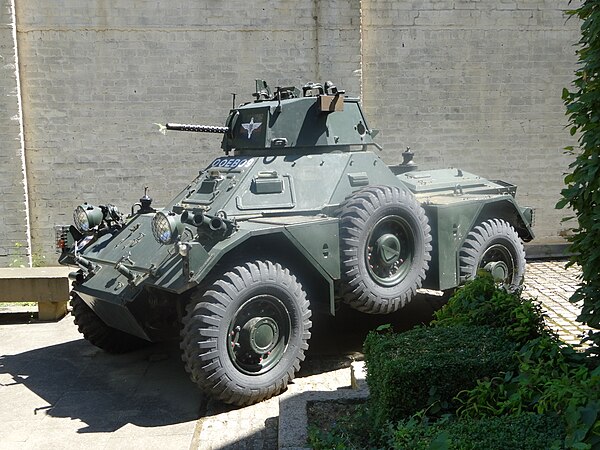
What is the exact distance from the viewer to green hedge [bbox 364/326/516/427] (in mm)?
3779

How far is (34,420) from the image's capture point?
Answer: 5320mm

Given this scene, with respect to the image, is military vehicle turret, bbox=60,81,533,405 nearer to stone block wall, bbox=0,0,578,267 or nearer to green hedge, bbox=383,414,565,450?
green hedge, bbox=383,414,565,450

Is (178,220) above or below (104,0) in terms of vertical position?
below

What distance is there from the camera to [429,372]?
12.5ft

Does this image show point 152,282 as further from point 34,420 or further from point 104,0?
point 104,0

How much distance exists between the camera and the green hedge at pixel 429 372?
3779 millimetres

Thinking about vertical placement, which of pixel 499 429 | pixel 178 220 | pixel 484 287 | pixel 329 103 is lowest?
pixel 499 429

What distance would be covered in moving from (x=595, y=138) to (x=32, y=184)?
29.7 feet

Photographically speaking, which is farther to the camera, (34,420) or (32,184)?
(32,184)

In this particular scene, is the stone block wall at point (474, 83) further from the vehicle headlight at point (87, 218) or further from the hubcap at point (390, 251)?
the vehicle headlight at point (87, 218)

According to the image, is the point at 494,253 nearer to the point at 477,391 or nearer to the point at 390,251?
the point at 390,251

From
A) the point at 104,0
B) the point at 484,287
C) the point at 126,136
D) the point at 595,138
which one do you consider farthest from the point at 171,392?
the point at 104,0

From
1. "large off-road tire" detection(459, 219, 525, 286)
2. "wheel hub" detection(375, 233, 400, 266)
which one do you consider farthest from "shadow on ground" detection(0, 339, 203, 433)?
"large off-road tire" detection(459, 219, 525, 286)

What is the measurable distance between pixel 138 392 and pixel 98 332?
1.16 meters
